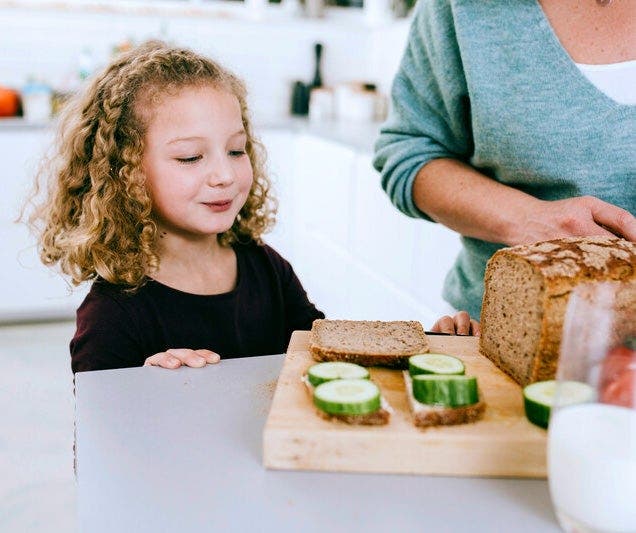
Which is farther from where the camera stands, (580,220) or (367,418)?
(580,220)

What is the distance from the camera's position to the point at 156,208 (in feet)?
4.60

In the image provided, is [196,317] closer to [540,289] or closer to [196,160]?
[196,160]

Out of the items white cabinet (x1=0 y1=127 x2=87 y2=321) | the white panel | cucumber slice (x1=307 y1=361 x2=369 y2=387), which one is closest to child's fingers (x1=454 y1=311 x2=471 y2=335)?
cucumber slice (x1=307 y1=361 x2=369 y2=387)

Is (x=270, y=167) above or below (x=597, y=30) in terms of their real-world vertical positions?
below

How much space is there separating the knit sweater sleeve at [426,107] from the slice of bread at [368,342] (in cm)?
40

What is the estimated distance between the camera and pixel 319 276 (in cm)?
351

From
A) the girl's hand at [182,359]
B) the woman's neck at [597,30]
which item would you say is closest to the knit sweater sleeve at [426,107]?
the woman's neck at [597,30]

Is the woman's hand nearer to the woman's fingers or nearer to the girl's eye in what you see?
the woman's fingers

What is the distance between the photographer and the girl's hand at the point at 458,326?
46.5 inches

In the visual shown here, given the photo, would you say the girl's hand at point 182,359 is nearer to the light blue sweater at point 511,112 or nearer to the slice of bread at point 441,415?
the slice of bread at point 441,415

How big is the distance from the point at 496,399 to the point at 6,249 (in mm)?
3059

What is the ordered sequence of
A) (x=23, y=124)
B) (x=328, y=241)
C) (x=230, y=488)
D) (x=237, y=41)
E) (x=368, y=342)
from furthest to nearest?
(x=237, y=41), (x=328, y=241), (x=23, y=124), (x=368, y=342), (x=230, y=488)

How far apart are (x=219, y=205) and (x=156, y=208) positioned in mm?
134

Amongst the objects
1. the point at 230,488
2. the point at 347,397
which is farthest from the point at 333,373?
the point at 230,488
